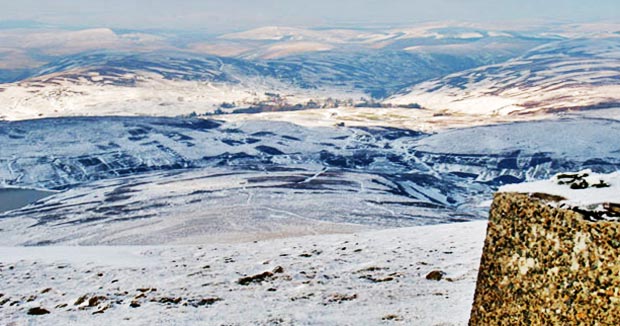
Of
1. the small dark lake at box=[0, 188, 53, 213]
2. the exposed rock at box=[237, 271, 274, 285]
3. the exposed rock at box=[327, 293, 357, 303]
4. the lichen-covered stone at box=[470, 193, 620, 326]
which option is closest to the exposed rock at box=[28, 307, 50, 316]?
the exposed rock at box=[237, 271, 274, 285]

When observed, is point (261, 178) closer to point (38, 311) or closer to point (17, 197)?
point (17, 197)

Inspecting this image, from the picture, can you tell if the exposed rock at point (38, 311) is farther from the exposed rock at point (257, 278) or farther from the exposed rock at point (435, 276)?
the exposed rock at point (435, 276)

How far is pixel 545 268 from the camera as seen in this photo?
9.71 m

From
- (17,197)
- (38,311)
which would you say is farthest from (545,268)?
(17,197)

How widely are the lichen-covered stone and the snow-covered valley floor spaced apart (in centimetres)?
585

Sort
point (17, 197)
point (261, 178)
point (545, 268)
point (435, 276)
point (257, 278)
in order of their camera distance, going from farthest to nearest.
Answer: point (17, 197)
point (261, 178)
point (257, 278)
point (435, 276)
point (545, 268)

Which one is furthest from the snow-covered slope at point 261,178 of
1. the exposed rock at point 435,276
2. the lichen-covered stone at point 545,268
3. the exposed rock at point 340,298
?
the lichen-covered stone at point 545,268

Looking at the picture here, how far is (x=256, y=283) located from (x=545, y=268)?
15437 millimetres

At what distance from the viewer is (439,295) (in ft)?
65.5

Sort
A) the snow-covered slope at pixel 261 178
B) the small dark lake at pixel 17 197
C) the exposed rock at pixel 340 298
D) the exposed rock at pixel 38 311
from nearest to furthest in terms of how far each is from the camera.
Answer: the exposed rock at pixel 340 298, the exposed rock at pixel 38 311, the snow-covered slope at pixel 261 178, the small dark lake at pixel 17 197

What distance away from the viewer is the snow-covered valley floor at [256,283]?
736 inches

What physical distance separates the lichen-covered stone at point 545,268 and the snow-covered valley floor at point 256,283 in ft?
19.2

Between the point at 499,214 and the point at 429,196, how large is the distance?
11742cm

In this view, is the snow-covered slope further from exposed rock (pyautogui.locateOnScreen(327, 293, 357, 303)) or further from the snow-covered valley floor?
exposed rock (pyautogui.locateOnScreen(327, 293, 357, 303))
